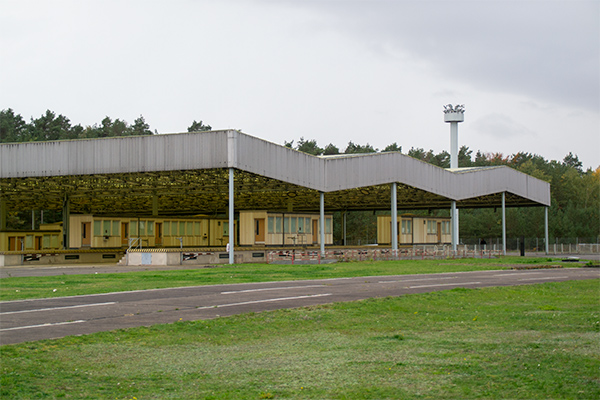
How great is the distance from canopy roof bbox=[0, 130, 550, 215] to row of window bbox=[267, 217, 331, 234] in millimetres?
2334

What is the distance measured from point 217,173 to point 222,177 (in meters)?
1.89

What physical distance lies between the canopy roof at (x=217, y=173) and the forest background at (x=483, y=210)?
2539 centimetres

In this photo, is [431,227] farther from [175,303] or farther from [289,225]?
[175,303]

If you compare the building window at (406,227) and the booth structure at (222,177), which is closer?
the booth structure at (222,177)

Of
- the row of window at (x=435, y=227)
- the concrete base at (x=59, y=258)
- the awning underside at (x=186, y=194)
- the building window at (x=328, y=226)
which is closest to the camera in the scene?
the concrete base at (x=59, y=258)

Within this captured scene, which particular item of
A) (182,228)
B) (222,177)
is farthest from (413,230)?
(222,177)

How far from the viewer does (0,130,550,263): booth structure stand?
40656mm

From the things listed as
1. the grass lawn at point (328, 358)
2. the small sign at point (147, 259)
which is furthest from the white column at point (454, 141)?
the grass lawn at point (328, 358)

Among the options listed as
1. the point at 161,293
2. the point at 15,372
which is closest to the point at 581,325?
the point at 15,372

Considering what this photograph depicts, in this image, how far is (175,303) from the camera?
17281 mm

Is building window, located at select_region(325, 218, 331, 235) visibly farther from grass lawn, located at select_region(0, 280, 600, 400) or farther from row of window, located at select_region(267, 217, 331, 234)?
grass lawn, located at select_region(0, 280, 600, 400)

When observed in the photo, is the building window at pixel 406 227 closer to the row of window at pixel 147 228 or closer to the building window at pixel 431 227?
the building window at pixel 431 227

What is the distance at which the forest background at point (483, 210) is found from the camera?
94.1 metres

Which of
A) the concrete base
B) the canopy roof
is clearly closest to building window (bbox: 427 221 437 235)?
the canopy roof
